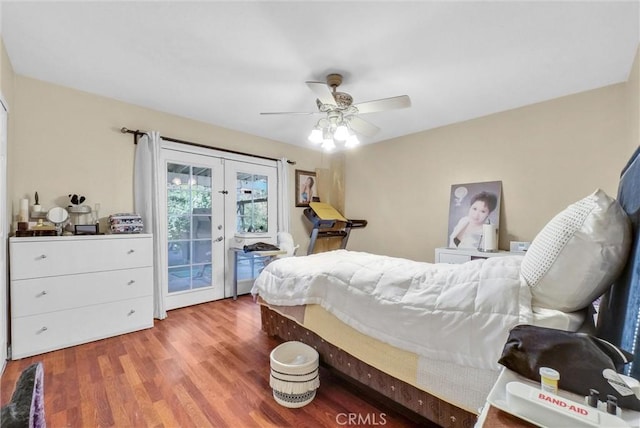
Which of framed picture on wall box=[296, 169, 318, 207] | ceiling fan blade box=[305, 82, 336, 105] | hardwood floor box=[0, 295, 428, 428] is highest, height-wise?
ceiling fan blade box=[305, 82, 336, 105]

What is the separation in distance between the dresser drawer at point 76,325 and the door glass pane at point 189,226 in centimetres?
63

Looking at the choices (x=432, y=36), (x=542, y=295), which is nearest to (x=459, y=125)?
(x=432, y=36)

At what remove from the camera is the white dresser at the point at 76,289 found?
227cm

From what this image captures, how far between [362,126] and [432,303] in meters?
2.01

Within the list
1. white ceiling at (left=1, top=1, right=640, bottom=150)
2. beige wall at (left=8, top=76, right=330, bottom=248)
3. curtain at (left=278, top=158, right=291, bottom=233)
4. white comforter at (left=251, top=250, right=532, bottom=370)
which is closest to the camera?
white comforter at (left=251, top=250, right=532, bottom=370)

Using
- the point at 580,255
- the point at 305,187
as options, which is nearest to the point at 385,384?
the point at 580,255

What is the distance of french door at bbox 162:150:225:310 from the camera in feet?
11.2

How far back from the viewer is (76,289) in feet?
8.20

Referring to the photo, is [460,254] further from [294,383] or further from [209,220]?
[209,220]

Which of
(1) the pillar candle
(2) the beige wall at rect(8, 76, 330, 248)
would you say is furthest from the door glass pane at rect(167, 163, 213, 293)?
(1) the pillar candle

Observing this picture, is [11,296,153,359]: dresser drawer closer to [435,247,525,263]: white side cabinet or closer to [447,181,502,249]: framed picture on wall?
[435,247,525,263]: white side cabinet

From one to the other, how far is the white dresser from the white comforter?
187 centimetres

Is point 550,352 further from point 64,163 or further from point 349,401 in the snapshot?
point 64,163

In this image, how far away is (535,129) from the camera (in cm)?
303
